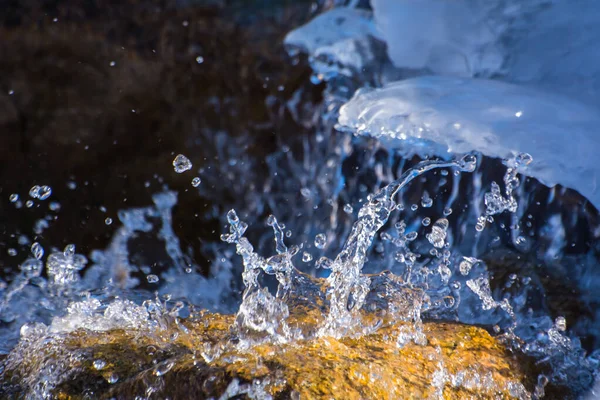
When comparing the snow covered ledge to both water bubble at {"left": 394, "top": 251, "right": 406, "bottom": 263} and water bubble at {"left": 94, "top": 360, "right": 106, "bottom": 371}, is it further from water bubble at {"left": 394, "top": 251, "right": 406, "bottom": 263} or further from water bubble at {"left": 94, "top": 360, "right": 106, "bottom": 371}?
water bubble at {"left": 94, "top": 360, "right": 106, "bottom": 371}

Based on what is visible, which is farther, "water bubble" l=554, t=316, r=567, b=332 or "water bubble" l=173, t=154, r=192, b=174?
"water bubble" l=173, t=154, r=192, b=174

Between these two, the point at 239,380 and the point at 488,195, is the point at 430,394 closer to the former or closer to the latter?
the point at 239,380

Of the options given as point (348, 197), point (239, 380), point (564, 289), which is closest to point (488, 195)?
point (564, 289)

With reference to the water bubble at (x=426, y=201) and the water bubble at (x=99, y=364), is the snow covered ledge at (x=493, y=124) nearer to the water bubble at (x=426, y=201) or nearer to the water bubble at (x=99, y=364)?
the water bubble at (x=426, y=201)

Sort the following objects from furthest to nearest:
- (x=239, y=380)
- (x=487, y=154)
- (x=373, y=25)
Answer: (x=373, y=25) < (x=487, y=154) < (x=239, y=380)

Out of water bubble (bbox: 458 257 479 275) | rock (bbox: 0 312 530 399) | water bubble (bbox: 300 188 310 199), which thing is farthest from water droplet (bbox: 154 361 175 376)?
water bubble (bbox: 300 188 310 199)

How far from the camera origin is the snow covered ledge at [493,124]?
5.54 ft

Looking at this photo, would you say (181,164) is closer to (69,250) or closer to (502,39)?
(69,250)

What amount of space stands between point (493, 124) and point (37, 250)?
166 centimetres

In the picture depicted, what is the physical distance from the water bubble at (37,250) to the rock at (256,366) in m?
0.85

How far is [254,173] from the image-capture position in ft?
7.75

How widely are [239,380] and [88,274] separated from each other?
1201 millimetres

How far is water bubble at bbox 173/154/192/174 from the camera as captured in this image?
7.70 ft

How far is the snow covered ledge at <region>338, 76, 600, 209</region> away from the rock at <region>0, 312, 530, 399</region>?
632mm
